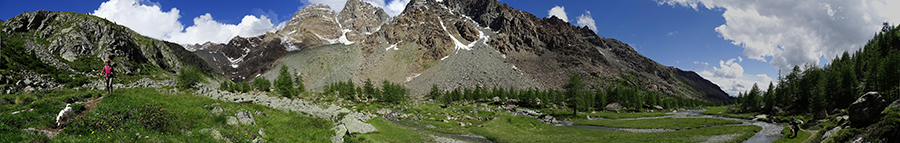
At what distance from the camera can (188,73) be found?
260 feet

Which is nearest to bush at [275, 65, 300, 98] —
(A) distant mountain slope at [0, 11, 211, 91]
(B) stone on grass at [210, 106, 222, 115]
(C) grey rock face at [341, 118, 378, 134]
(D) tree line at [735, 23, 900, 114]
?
(A) distant mountain slope at [0, 11, 211, 91]

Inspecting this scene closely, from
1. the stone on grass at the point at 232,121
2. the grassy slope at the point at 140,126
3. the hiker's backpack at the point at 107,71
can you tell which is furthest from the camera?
the hiker's backpack at the point at 107,71

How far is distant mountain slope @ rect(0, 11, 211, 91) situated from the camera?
70456mm

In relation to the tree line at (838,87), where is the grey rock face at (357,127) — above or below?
below

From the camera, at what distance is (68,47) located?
97250mm

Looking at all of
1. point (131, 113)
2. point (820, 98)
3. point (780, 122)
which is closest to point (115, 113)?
point (131, 113)

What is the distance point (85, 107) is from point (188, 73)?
78.0 m

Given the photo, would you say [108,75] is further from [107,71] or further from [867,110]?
[867,110]

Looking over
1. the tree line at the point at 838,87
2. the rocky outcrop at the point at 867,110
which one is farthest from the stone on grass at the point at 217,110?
the tree line at the point at 838,87

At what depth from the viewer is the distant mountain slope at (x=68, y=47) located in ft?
231

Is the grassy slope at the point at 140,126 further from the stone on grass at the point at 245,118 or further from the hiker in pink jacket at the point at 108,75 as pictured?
the hiker in pink jacket at the point at 108,75

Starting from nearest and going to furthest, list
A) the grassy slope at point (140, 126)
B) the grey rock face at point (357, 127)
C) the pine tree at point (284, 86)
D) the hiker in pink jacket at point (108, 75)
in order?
the grassy slope at point (140, 126), the hiker in pink jacket at point (108, 75), the grey rock face at point (357, 127), the pine tree at point (284, 86)

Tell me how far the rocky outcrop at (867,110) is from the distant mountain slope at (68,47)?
117m

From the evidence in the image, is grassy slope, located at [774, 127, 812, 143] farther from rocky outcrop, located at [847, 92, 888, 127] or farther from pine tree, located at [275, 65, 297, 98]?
pine tree, located at [275, 65, 297, 98]
